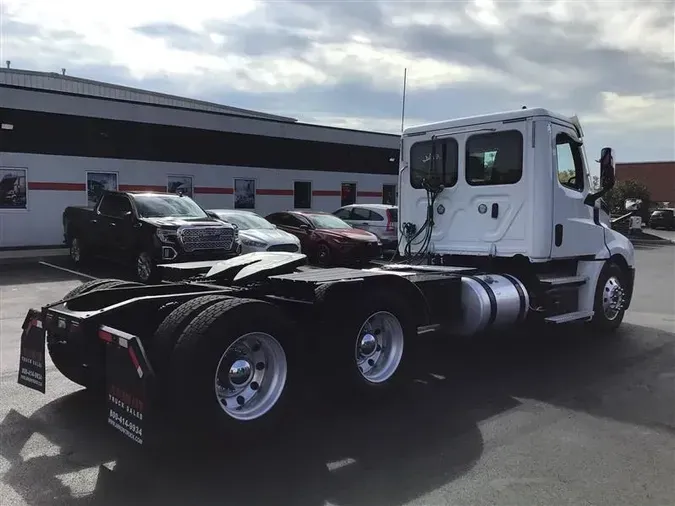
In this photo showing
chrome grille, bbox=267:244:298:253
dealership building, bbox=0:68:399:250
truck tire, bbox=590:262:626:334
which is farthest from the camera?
dealership building, bbox=0:68:399:250

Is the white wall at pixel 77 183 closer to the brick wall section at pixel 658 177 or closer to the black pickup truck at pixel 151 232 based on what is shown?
the black pickup truck at pixel 151 232

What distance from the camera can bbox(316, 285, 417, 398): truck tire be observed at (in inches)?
195

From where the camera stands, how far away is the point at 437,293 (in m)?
6.28

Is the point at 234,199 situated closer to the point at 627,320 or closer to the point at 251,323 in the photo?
the point at 627,320

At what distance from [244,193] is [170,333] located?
2047 cm

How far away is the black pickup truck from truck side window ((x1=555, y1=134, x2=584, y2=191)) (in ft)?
24.7

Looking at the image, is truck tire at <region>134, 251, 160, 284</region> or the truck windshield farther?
the truck windshield

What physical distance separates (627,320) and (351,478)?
730cm

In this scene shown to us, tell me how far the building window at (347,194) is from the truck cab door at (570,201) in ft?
65.8

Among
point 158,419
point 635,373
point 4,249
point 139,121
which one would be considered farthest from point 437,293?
point 139,121

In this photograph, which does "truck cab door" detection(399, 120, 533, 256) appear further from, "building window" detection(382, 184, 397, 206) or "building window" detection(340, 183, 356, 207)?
"building window" detection(382, 184, 397, 206)

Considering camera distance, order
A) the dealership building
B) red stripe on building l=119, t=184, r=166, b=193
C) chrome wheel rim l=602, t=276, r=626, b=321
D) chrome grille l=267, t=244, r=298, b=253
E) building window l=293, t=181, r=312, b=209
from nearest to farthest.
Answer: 1. chrome wheel rim l=602, t=276, r=626, b=321
2. chrome grille l=267, t=244, r=298, b=253
3. the dealership building
4. red stripe on building l=119, t=184, r=166, b=193
5. building window l=293, t=181, r=312, b=209

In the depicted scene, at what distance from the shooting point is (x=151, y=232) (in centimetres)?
1282

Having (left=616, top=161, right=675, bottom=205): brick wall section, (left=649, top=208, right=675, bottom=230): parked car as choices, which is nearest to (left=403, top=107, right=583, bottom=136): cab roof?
(left=649, top=208, right=675, bottom=230): parked car
